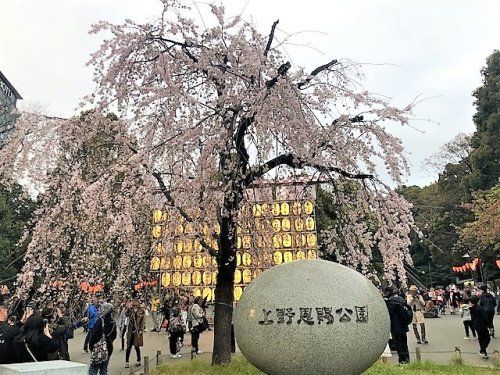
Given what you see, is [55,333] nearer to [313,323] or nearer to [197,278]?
[313,323]

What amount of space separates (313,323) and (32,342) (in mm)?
4891

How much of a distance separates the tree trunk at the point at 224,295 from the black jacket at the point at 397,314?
380 cm

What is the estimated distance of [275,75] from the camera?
7930 millimetres

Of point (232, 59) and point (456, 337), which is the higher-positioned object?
point (232, 59)

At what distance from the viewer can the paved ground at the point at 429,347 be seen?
11953mm

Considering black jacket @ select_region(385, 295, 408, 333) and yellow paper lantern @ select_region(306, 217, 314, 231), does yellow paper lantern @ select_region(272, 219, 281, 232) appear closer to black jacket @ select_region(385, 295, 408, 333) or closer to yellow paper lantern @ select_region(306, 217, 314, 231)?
yellow paper lantern @ select_region(306, 217, 314, 231)

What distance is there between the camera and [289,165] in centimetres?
930

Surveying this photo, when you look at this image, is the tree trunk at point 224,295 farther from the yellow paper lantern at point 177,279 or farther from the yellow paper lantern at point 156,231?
the yellow paper lantern at point 177,279

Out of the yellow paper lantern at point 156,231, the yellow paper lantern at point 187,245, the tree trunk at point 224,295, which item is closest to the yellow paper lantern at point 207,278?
the yellow paper lantern at point 187,245

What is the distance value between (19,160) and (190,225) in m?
3.52

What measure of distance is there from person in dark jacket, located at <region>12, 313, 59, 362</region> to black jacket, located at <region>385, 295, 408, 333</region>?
7.31 m

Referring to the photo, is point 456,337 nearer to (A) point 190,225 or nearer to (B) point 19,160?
(A) point 190,225

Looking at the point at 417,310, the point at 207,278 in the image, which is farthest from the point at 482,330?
the point at 207,278

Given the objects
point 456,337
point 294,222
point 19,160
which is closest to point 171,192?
point 19,160
